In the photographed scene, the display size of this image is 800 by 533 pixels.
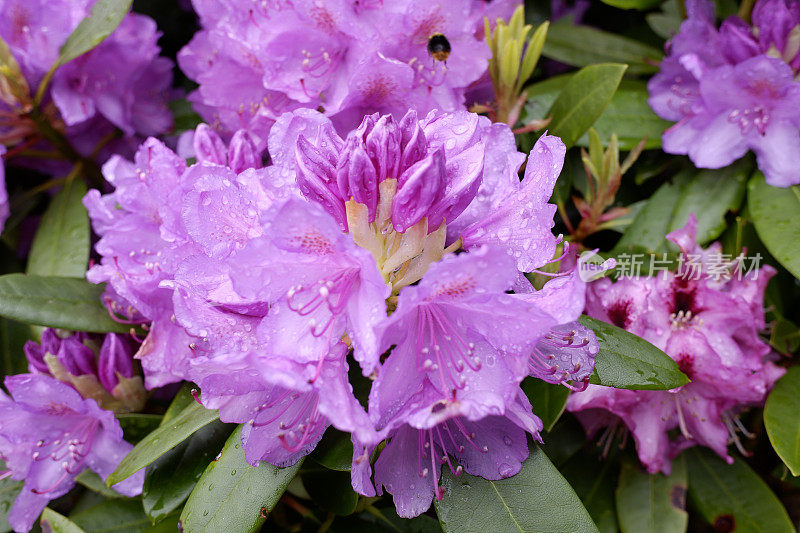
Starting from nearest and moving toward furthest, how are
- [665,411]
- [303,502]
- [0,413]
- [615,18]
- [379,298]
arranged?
1. [379,298]
2. [0,413]
3. [665,411]
4. [303,502]
5. [615,18]

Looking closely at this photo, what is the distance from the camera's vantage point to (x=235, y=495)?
902mm

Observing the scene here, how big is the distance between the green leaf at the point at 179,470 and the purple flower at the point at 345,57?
53 cm

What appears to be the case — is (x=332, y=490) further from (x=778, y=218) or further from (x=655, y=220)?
(x=778, y=218)

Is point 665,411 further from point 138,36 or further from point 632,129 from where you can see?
point 138,36

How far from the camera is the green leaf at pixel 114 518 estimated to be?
1.22 m

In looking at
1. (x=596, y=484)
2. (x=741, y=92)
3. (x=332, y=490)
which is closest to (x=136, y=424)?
(x=332, y=490)

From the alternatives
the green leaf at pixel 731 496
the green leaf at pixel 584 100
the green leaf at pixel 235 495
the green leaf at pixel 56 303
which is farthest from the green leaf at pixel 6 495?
the green leaf at pixel 731 496

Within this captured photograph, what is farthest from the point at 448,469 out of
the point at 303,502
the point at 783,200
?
the point at 783,200

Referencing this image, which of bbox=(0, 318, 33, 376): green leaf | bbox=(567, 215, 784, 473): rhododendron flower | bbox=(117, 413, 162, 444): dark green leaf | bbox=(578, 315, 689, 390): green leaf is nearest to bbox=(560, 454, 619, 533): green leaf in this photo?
bbox=(567, 215, 784, 473): rhododendron flower

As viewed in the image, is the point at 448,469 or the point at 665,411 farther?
the point at 665,411

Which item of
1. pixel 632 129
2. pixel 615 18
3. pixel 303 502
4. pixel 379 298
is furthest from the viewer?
pixel 615 18

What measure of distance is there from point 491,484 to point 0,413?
81 cm

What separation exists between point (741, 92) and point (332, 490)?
1123mm

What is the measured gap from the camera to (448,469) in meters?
0.92
